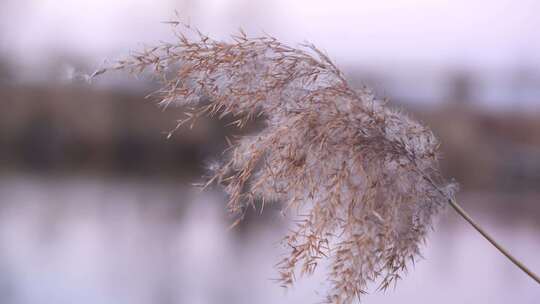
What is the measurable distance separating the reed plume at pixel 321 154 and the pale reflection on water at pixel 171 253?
2.72 meters

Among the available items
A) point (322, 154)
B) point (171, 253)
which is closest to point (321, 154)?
point (322, 154)

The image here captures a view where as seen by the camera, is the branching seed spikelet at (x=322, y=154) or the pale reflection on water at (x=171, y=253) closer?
the branching seed spikelet at (x=322, y=154)

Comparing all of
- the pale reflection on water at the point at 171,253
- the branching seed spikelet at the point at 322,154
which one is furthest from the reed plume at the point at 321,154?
the pale reflection on water at the point at 171,253

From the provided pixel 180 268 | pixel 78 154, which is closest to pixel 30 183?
pixel 78 154

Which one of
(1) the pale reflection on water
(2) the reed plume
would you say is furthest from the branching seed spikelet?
(1) the pale reflection on water

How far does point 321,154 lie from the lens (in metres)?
1.19

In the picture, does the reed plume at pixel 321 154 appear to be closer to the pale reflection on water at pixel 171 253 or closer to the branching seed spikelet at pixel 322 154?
the branching seed spikelet at pixel 322 154

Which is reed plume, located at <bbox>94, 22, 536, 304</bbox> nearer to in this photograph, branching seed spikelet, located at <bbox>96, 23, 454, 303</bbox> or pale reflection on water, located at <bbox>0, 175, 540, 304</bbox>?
branching seed spikelet, located at <bbox>96, 23, 454, 303</bbox>

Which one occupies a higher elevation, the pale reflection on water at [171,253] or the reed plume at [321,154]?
the reed plume at [321,154]

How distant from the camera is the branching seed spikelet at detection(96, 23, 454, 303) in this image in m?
1.18

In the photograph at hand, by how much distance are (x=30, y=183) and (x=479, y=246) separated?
669 cm

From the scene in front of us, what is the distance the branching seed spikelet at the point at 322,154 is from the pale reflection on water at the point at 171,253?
2720 mm

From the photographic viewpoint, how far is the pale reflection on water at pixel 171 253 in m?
5.74

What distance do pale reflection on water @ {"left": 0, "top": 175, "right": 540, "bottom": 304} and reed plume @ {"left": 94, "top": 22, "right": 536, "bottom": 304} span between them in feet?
8.92
